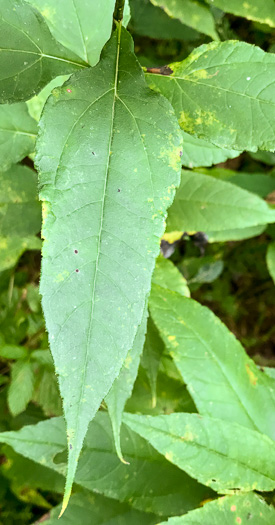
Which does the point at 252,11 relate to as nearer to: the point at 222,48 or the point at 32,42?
the point at 222,48

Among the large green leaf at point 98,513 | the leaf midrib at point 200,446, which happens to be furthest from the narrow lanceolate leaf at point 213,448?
the large green leaf at point 98,513

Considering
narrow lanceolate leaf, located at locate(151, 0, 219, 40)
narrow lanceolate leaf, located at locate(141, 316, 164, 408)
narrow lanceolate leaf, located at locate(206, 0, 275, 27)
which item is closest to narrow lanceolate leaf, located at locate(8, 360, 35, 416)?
narrow lanceolate leaf, located at locate(141, 316, 164, 408)

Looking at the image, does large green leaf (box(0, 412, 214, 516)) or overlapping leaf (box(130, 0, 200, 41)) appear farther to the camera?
overlapping leaf (box(130, 0, 200, 41))

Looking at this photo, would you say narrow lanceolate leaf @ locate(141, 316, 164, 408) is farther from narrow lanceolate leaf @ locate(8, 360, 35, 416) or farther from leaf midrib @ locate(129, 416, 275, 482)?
narrow lanceolate leaf @ locate(8, 360, 35, 416)

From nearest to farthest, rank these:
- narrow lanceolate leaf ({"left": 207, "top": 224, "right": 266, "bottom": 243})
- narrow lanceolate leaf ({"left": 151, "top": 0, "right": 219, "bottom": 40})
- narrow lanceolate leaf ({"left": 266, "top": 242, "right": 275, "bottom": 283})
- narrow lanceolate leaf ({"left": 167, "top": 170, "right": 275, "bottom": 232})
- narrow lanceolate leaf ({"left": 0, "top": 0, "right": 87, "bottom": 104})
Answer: narrow lanceolate leaf ({"left": 0, "top": 0, "right": 87, "bottom": 104}) → narrow lanceolate leaf ({"left": 167, "top": 170, "right": 275, "bottom": 232}) → narrow lanceolate leaf ({"left": 151, "top": 0, "right": 219, "bottom": 40}) → narrow lanceolate leaf ({"left": 207, "top": 224, "right": 266, "bottom": 243}) → narrow lanceolate leaf ({"left": 266, "top": 242, "right": 275, "bottom": 283})

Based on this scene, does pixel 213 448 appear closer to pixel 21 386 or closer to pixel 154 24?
pixel 21 386

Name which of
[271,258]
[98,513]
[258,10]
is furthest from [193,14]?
[98,513]

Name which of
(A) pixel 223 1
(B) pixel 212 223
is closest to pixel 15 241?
(B) pixel 212 223
